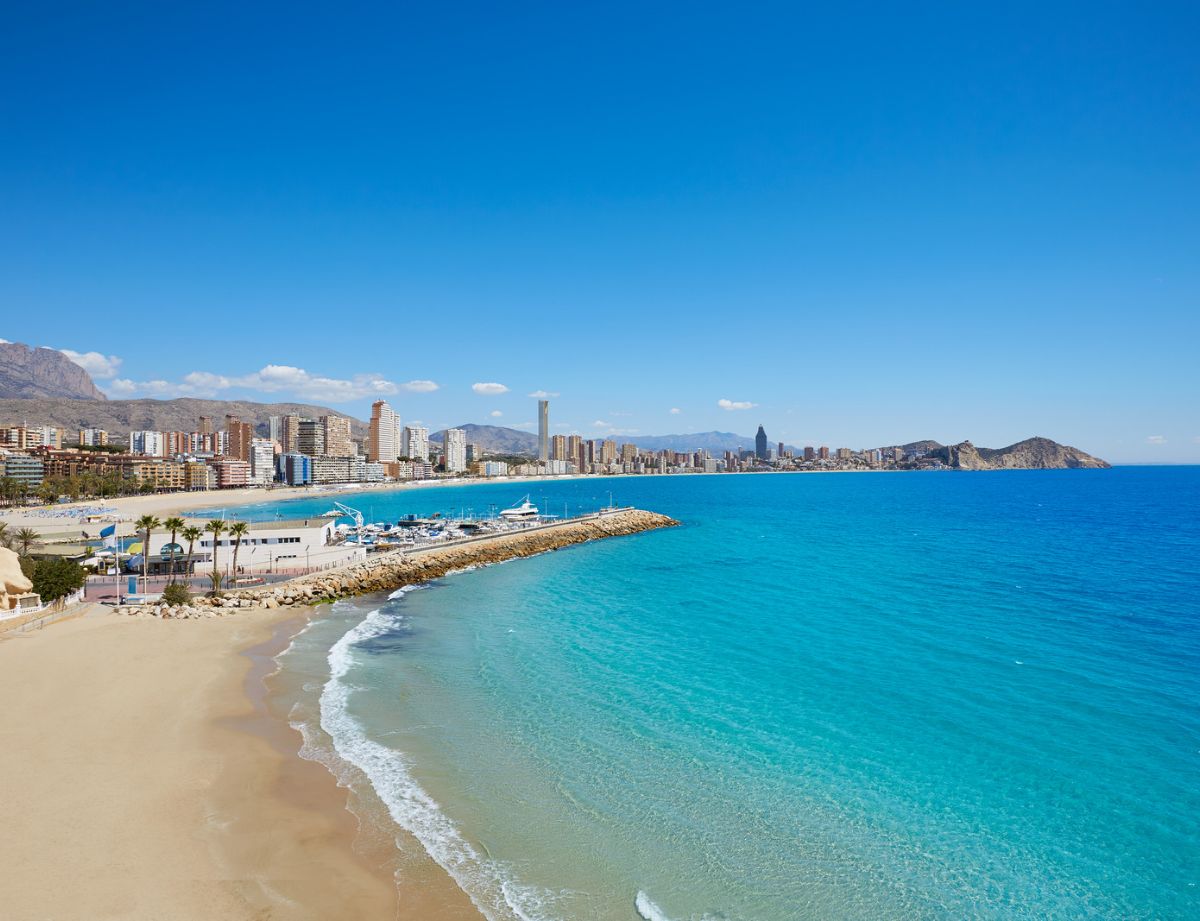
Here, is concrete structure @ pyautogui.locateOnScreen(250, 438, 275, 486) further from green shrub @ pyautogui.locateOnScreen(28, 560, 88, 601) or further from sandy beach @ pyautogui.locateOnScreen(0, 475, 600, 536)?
green shrub @ pyautogui.locateOnScreen(28, 560, 88, 601)

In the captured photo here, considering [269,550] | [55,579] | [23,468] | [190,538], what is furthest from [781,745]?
[23,468]

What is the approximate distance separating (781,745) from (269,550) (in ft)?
126

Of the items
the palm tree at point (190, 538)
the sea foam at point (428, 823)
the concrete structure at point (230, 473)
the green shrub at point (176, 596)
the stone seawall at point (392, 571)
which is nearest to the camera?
the sea foam at point (428, 823)

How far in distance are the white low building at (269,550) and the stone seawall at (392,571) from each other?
3151 millimetres

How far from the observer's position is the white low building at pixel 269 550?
4122 centimetres

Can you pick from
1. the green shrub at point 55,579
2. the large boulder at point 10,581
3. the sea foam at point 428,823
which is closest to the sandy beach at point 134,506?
the green shrub at point 55,579

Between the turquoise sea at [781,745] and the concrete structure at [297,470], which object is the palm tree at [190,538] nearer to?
the turquoise sea at [781,745]

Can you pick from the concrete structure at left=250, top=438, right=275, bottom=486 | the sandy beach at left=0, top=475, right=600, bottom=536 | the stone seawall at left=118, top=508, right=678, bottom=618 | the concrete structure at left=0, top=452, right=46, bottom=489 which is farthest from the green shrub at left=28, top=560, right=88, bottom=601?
the concrete structure at left=250, top=438, right=275, bottom=486

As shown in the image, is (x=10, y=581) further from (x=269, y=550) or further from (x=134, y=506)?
(x=134, y=506)

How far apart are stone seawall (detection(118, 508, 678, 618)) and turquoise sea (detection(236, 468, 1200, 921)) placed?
332 centimetres

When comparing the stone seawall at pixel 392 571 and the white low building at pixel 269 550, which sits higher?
the white low building at pixel 269 550

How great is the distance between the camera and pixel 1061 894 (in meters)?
10.8

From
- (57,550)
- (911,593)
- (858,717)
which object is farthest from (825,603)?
(57,550)

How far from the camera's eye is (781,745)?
16469 mm
